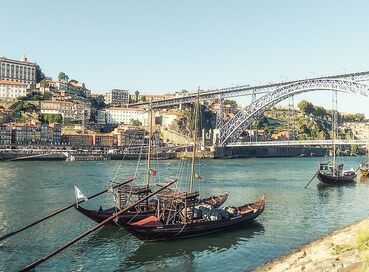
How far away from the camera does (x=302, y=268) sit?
11266 mm

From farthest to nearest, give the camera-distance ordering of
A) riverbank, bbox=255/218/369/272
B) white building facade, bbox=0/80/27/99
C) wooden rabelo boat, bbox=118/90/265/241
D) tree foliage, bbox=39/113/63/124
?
white building facade, bbox=0/80/27/99
tree foliage, bbox=39/113/63/124
wooden rabelo boat, bbox=118/90/265/241
riverbank, bbox=255/218/369/272

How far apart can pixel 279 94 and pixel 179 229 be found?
2376 inches

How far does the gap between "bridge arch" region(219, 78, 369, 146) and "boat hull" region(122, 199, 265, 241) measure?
151 feet

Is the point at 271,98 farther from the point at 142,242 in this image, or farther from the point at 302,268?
the point at 302,268

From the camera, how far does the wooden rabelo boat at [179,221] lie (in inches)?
677

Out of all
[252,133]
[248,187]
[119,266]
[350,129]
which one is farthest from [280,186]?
[350,129]

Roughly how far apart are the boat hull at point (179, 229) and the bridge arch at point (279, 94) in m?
46.0

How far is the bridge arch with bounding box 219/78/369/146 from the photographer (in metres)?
62.8

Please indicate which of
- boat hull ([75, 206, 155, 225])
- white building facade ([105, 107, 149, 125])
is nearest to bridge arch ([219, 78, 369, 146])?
white building facade ([105, 107, 149, 125])

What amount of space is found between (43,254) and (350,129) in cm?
14853

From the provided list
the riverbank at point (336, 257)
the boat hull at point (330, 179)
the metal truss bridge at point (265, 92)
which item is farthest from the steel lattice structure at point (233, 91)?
the riverbank at point (336, 257)

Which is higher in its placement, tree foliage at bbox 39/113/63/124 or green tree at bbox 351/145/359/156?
tree foliage at bbox 39/113/63/124

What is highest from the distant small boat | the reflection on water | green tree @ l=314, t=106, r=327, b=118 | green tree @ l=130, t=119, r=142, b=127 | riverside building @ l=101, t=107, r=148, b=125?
green tree @ l=314, t=106, r=327, b=118

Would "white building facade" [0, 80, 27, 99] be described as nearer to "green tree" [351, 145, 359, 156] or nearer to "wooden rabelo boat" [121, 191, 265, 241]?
"green tree" [351, 145, 359, 156]
